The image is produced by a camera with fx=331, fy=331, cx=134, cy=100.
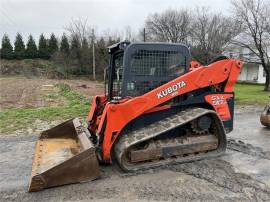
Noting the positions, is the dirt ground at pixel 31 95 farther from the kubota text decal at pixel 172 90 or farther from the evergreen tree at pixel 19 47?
the evergreen tree at pixel 19 47

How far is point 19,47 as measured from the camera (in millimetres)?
50688

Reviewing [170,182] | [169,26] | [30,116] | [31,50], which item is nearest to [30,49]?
[31,50]

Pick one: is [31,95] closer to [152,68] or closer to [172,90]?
[152,68]

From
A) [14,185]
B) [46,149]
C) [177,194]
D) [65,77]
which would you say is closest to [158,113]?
[177,194]

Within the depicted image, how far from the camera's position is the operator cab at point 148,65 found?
17.7 ft

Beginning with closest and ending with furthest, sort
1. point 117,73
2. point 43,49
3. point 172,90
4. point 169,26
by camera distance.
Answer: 1. point 172,90
2. point 117,73
3. point 169,26
4. point 43,49

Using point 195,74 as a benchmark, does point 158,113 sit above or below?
below

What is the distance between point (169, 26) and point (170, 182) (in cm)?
3832

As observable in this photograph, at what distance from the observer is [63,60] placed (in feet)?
150

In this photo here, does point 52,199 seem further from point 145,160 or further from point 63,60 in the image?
point 63,60

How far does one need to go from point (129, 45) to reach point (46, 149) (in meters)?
2.33

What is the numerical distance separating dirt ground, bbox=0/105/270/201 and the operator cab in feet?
4.47

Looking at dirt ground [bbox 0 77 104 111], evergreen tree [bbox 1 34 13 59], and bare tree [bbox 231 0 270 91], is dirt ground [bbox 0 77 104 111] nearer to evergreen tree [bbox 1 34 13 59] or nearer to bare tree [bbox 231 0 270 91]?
bare tree [bbox 231 0 270 91]

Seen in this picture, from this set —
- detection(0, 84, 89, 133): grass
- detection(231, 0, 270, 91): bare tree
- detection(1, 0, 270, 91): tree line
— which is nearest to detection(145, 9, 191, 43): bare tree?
detection(1, 0, 270, 91): tree line
